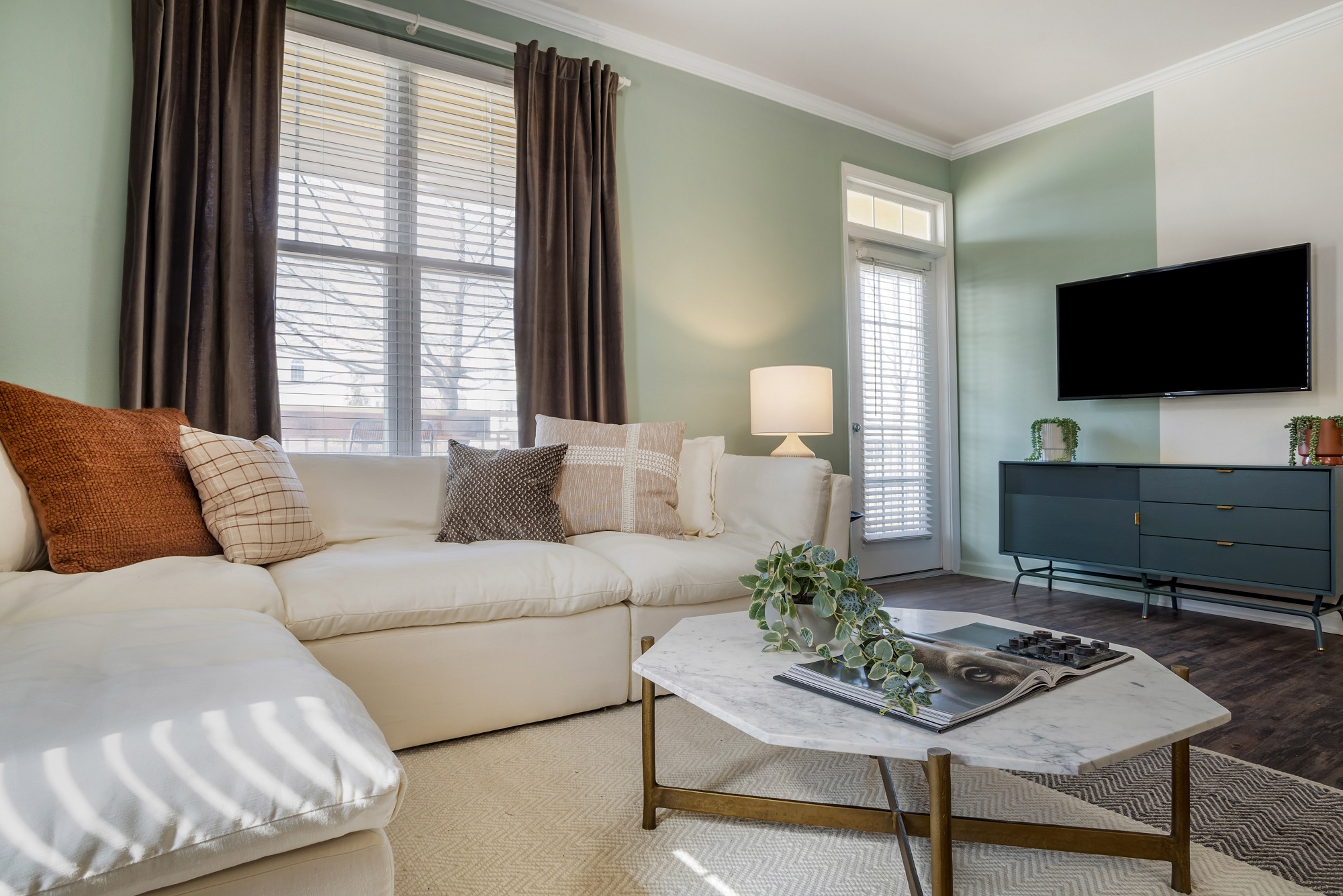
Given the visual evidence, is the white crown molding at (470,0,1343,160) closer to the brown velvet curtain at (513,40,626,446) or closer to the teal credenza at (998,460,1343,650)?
the brown velvet curtain at (513,40,626,446)

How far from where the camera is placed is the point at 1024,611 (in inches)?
139

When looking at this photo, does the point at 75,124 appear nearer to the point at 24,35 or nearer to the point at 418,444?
the point at 24,35

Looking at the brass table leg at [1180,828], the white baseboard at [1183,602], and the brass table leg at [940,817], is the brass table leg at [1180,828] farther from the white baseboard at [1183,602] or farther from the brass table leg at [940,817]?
the white baseboard at [1183,602]

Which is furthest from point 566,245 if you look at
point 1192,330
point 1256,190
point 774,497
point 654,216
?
point 1256,190

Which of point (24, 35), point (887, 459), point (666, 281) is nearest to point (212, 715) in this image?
point (24, 35)

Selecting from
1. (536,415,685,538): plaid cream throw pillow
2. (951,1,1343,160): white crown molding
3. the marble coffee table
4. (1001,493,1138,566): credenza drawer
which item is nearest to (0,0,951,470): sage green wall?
(951,1,1343,160): white crown molding

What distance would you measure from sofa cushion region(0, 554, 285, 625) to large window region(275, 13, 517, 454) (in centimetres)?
105

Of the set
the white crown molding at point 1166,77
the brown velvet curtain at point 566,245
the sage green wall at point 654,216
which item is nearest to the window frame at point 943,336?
the sage green wall at point 654,216

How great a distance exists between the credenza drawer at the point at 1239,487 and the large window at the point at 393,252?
9.52 ft

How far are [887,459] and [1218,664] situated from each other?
1.99 metres

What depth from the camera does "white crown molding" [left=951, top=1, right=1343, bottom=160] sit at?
3258 mm

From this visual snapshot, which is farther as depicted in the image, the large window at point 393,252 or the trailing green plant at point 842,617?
the large window at point 393,252

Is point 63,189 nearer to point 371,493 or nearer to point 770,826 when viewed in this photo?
point 371,493

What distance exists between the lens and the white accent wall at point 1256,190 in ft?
10.6
